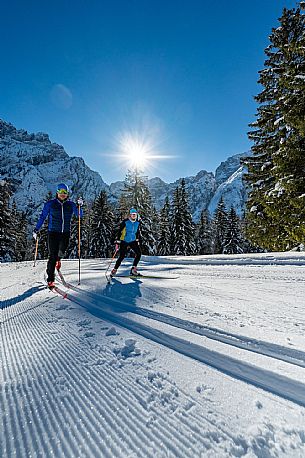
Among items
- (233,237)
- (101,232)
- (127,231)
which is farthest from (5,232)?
(233,237)

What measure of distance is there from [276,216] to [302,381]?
33.2ft

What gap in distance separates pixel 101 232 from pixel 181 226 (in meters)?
12.0

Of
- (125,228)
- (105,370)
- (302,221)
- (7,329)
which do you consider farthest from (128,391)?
(302,221)

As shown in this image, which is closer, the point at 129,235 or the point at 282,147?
the point at 129,235

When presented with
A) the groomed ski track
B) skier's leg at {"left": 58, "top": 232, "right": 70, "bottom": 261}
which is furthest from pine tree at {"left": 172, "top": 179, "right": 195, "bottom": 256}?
the groomed ski track

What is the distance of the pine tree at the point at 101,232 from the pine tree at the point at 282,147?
Result: 83.4 feet

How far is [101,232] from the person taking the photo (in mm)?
37062

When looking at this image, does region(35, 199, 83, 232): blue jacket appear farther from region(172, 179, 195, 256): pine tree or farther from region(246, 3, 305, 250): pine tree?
region(172, 179, 195, 256): pine tree

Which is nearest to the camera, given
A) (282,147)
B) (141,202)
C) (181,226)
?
(282,147)

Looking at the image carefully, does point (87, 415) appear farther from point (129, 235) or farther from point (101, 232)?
point (101, 232)

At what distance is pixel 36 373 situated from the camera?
5.67 ft

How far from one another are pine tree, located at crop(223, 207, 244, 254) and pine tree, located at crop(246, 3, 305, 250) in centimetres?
2555

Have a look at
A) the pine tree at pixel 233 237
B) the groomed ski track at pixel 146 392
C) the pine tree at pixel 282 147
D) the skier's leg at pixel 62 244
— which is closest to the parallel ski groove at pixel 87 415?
the groomed ski track at pixel 146 392

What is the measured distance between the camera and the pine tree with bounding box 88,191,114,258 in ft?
120
